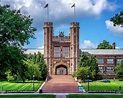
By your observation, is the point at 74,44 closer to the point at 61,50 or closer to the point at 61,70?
the point at 61,50

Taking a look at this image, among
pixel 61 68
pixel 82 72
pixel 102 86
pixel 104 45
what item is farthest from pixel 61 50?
pixel 104 45

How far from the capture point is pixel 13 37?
25.7m

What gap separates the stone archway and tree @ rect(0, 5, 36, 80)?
53.8 m

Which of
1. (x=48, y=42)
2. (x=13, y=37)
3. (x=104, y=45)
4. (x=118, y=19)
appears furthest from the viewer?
(x=104, y=45)

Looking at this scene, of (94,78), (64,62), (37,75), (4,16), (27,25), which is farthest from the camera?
(64,62)

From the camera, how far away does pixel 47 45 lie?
266 feet

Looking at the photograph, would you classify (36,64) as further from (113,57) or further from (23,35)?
(23,35)

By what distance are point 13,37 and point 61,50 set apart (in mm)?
56776

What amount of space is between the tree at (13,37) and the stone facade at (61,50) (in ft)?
173

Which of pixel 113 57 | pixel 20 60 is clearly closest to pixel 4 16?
pixel 20 60

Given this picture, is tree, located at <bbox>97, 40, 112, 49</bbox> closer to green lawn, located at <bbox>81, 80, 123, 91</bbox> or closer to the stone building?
the stone building

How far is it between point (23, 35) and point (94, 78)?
5208cm

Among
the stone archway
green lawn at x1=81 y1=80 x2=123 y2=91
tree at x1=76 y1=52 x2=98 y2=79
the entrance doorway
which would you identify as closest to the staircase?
green lawn at x1=81 y1=80 x2=123 y2=91

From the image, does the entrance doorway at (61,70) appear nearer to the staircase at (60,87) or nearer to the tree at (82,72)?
the staircase at (60,87)
